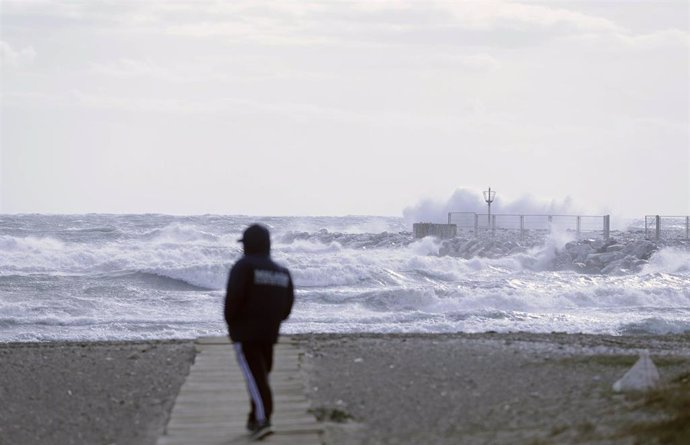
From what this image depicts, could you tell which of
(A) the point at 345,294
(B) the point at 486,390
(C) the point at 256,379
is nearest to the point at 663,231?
(A) the point at 345,294

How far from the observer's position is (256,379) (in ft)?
30.4

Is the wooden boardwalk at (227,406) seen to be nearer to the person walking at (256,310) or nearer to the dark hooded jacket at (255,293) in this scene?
the person walking at (256,310)

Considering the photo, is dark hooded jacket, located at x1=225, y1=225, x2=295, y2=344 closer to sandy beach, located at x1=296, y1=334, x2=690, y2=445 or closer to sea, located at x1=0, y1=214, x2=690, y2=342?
sandy beach, located at x1=296, y1=334, x2=690, y2=445

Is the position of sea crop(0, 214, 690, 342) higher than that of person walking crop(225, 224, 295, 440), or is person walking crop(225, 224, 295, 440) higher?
person walking crop(225, 224, 295, 440)

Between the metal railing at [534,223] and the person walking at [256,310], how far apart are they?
40553 millimetres

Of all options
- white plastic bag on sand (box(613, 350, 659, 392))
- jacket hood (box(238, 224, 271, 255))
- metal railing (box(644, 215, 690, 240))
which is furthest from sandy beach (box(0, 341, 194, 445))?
metal railing (box(644, 215, 690, 240))

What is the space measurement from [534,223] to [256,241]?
5227 cm

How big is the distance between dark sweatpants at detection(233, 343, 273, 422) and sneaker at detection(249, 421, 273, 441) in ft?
0.15

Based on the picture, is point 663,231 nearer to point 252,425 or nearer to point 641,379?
point 641,379

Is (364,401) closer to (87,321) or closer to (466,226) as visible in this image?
(87,321)

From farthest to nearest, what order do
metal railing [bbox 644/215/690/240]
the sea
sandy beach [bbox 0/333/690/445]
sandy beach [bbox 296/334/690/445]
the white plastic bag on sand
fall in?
metal railing [bbox 644/215/690/240], the sea, the white plastic bag on sand, sandy beach [bbox 0/333/690/445], sandy beach [bbox 296/334/690/445]

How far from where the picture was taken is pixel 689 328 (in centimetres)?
2100

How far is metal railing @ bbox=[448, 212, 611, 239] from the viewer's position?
5199 centimetres

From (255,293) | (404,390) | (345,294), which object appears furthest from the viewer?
(345,294)
